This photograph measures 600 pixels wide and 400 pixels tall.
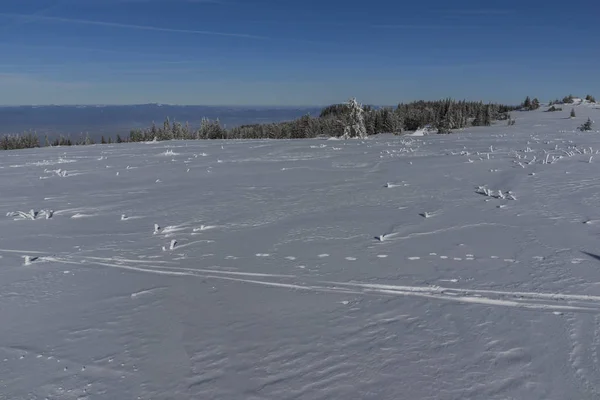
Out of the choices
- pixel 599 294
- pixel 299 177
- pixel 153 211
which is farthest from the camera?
pixel 299 177

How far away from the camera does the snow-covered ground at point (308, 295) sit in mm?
3994

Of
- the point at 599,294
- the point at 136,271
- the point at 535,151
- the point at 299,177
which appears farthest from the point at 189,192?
the point at 535,151

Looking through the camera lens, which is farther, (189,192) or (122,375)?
(189,192)

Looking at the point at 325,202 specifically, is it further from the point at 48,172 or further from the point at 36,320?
the point at 48,172

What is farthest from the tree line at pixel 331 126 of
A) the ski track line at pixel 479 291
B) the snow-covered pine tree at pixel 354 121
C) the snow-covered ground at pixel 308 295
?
the ski track line at pixel 479 291

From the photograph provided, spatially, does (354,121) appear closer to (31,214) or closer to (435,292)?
(31,214)

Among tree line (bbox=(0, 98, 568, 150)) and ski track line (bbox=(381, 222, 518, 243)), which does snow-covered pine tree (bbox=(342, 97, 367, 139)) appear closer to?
tree line (bbox=(0, 98, 568, 150))

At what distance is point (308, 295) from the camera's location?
584cm

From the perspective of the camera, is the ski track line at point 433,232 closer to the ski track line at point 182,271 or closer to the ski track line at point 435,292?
the ski track line at point 435,292

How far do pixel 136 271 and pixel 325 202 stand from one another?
240 inches

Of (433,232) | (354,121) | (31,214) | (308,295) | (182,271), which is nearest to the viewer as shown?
(308,295)

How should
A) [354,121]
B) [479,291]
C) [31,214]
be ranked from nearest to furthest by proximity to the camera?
[479,291] < [31,214] < [354,121]

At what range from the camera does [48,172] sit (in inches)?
770

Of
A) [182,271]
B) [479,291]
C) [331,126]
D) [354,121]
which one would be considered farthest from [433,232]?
[331,126]
